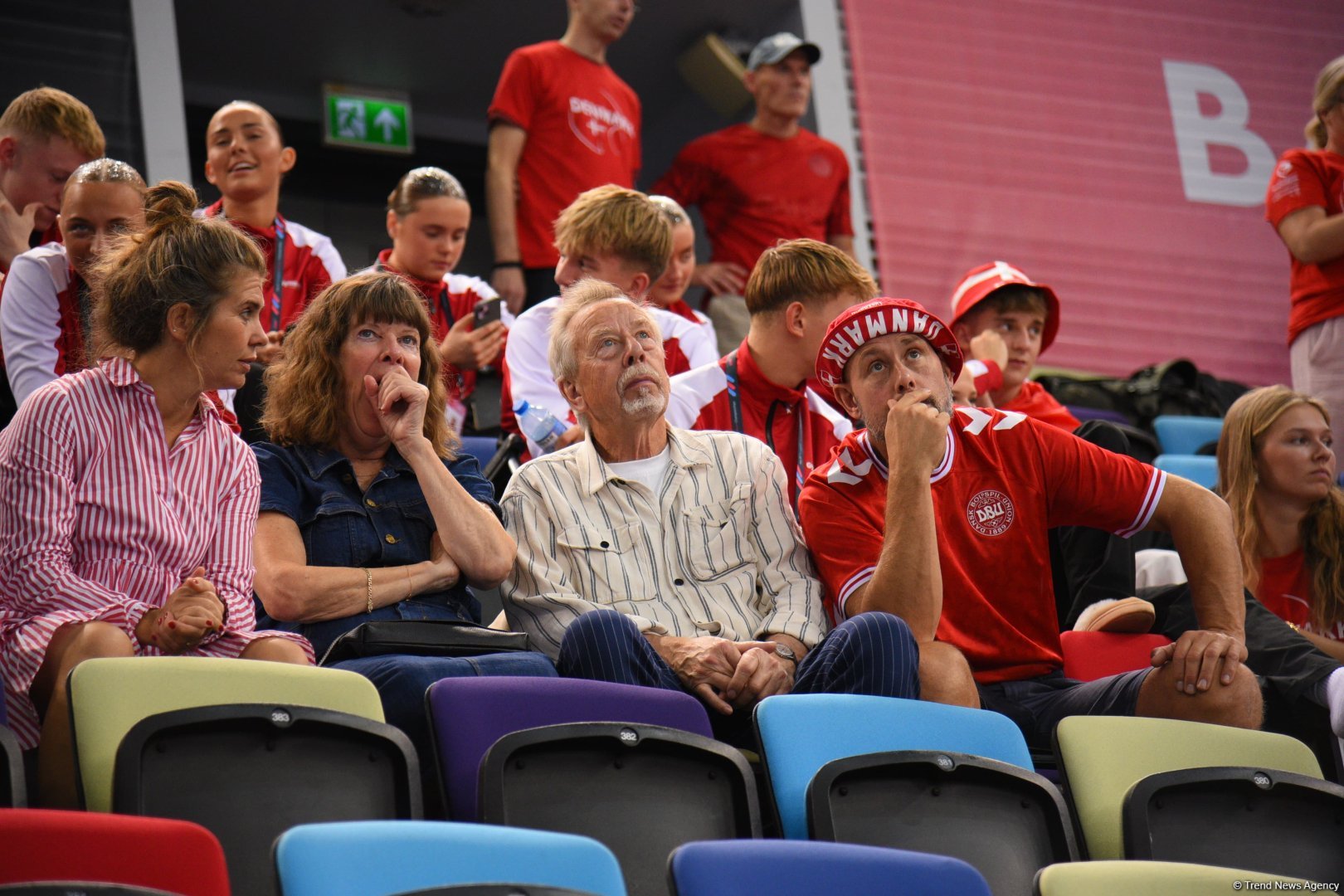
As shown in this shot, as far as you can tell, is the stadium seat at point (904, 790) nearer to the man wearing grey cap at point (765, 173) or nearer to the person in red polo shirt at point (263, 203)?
the person in red polo shirt at point (263, 203)

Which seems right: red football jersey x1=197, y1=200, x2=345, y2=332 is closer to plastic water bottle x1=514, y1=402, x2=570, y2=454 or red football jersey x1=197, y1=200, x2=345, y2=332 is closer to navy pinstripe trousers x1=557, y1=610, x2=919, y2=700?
plastic water bottle x1=514, y1=402, x2=570, y2=454

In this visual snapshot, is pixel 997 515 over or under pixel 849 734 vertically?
over

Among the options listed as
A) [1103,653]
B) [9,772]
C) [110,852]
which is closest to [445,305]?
[1103,653]

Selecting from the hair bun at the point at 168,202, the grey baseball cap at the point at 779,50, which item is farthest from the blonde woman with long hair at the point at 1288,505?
the hair bun at the point at 168,202

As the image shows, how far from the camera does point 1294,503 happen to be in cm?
387

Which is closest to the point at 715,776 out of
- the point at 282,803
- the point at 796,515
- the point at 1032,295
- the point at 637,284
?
the point at 282,803

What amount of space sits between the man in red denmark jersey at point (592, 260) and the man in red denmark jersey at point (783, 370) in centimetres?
40

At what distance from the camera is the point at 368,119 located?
8.09 m

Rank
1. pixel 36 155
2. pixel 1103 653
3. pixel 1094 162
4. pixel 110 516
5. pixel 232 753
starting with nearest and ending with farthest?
pixel 232 753 < pixel 110 516 < pixel 1103 653 < pixel 36 155 < pixel 1094 162

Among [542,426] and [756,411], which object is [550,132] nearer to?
[542,426]

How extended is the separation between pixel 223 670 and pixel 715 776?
71 centimetres

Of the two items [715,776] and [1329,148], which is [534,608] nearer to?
[715,776]

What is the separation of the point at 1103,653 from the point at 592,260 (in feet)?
5.69

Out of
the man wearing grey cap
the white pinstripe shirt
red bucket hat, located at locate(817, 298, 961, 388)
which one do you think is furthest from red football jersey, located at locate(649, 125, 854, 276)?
the white pinstripe shirt
